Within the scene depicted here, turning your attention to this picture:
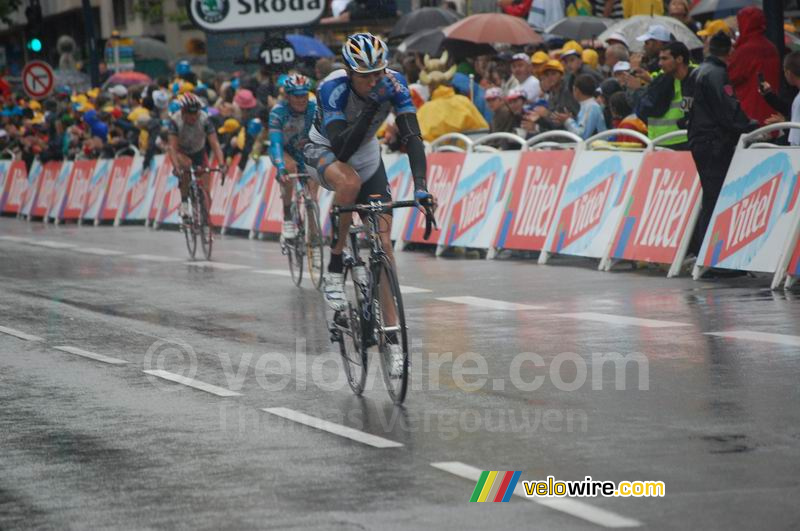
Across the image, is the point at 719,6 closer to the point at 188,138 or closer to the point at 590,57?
the point at 590,57

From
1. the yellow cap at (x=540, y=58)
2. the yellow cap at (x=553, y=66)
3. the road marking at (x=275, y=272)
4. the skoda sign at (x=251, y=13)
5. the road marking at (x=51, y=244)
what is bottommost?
the road marking at (x=51, y=244)

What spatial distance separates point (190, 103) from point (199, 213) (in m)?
1.36

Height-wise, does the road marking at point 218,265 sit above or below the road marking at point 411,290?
below

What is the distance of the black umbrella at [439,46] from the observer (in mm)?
24234

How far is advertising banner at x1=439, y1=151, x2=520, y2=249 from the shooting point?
62.5ft

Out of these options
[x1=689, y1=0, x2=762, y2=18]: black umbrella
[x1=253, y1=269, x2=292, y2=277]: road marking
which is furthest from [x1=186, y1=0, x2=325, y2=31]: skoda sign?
[x1=253, y1=269, x2=292, y2=277]: road marking

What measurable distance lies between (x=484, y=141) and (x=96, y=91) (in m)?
19.3

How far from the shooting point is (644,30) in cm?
2211

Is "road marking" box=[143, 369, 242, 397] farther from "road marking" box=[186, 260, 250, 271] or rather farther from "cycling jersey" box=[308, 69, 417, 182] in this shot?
"road marking" box=[186, 260, 250, 271]

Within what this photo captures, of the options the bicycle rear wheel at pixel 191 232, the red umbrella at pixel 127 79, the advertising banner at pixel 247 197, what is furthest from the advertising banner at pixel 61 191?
the bicycle rear wheel at pixel 191 232

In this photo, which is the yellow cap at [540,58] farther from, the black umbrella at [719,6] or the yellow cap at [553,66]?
the black umbrella at [719,6]

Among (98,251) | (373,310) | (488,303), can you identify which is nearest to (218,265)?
(98,251)

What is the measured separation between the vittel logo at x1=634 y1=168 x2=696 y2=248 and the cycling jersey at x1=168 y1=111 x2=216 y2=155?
21.4ft

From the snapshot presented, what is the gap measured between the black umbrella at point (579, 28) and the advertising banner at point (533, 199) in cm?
584
